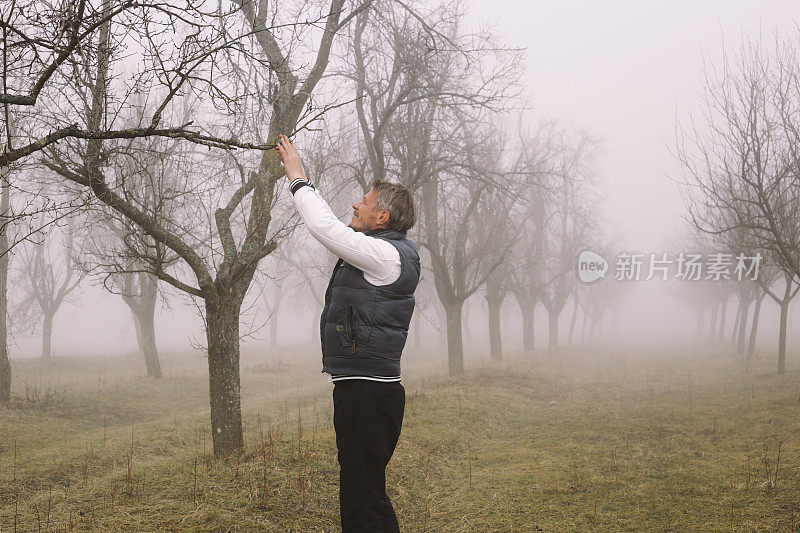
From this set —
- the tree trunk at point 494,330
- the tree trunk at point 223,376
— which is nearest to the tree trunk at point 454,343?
the tree trunk at point 494,330

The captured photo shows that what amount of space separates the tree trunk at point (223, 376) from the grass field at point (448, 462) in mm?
283

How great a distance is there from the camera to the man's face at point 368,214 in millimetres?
3141

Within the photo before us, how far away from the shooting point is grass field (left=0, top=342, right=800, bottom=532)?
4.45m

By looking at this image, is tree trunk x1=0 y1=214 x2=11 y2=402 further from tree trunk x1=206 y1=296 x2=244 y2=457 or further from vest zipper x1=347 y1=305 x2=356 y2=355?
vest zipper x1=347 y1=305 x2=356 y2=355

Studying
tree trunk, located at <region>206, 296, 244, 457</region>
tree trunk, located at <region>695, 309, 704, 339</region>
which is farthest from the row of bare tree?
tree trunk, located at <region>695, 309, 704, 339</region>

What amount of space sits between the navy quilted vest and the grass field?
2.05 metres

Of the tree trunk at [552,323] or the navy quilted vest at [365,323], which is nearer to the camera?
the navy quilted vest at [365,323]

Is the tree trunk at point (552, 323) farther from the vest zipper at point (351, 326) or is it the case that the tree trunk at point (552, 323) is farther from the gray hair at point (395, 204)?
the vest zipper at point (351, 326)

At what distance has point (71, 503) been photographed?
4602mm

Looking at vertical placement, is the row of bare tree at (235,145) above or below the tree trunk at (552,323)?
above

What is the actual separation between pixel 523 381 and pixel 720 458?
22.1ft

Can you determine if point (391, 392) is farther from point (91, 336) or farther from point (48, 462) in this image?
point (91, 336)

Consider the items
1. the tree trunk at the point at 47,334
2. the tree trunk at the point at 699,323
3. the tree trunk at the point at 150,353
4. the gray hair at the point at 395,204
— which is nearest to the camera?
the gray hair at the point at 395,204

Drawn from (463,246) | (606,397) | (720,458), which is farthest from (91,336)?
(720,458)
